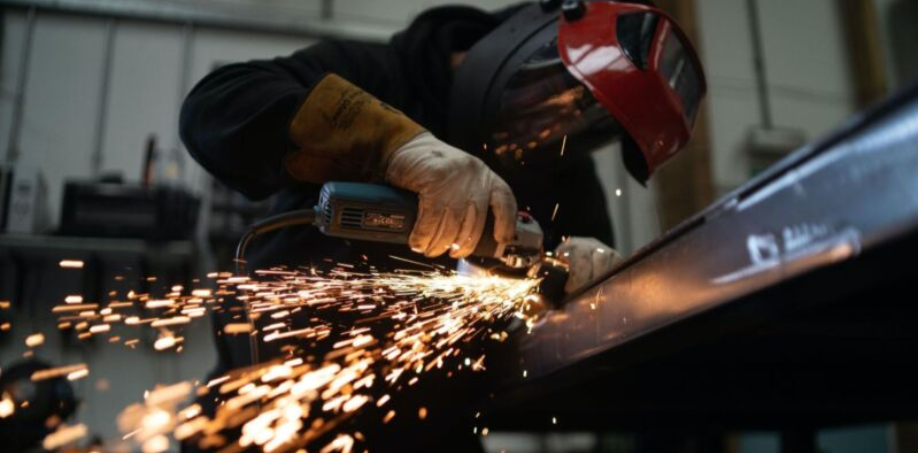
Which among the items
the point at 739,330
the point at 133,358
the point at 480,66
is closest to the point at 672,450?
the point at 480,66

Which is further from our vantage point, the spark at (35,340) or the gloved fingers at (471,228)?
the spark at (35,340)

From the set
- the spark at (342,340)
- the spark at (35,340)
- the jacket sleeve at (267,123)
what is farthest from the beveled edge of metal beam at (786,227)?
the spark at (35,340)

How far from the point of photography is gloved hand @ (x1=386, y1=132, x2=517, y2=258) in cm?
111

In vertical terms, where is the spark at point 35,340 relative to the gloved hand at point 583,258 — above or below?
below

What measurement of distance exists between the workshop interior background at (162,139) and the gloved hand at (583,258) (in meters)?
1.03

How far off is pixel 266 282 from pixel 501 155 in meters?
0.53

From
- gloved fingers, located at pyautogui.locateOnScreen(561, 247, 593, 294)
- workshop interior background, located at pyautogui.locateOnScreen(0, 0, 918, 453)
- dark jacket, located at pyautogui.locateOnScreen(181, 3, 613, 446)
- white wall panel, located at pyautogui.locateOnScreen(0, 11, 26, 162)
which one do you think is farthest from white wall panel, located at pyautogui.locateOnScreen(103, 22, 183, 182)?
gloved fingers, located at pyautogui.locateOnScreen(561, 247, 593, 294)

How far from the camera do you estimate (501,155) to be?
1.42 m

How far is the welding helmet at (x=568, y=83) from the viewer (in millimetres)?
1371

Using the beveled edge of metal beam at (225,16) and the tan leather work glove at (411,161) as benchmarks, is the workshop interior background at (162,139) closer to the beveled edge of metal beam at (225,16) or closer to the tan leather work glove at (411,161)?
the beveled edge of metal beam at (225,16)

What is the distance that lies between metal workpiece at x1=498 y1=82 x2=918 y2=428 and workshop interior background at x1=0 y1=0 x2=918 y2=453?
1491 millimetres

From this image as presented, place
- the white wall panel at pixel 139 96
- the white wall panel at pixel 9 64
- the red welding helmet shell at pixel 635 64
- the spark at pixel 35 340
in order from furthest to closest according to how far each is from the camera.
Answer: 1. the white wall panel at pixel 139 96
2. the white wall panel at pixel 9 64
3. the spark at pixel 35 340
4. the red welding helmet shell at pixel 635 64

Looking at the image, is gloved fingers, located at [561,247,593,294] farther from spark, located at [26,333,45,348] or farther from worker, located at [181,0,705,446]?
spark, located at [26,333,45,348]

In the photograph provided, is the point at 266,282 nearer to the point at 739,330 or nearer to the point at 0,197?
the point at 739,330
